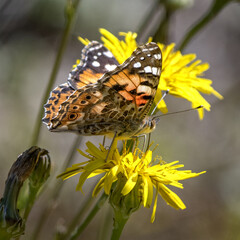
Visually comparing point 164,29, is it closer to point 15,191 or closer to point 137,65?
point 137,65

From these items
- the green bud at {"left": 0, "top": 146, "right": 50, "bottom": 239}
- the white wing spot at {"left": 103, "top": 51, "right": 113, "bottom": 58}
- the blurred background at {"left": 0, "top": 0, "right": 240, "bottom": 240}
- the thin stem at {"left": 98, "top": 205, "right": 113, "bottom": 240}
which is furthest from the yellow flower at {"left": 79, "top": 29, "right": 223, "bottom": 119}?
Answer: the blurred background at {"left": 0, "top": 0, "right": 240, "bottom": 240}

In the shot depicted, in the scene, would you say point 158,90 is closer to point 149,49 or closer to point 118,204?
point 149,49

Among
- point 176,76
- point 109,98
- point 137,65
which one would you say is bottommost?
point 109,98

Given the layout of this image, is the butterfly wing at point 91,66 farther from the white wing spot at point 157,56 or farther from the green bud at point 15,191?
the green bud at point 15,191

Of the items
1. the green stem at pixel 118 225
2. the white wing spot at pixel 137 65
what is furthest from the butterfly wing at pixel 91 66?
the green stem at pixel 118 225

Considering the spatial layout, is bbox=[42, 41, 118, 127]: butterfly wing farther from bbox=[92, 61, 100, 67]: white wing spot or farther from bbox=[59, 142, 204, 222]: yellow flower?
bbox=[59, 142, 204, 222]: yellow flower

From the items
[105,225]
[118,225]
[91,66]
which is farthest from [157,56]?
[105,225]

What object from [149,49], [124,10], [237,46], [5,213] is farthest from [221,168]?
[5,213]
